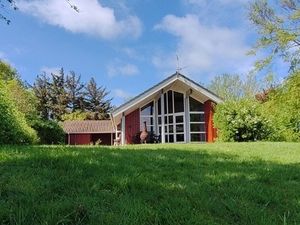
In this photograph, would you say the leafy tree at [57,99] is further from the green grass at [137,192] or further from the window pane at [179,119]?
the green grass at [137,192]

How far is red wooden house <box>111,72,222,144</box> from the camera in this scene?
28016mm

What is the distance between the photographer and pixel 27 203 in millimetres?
4035

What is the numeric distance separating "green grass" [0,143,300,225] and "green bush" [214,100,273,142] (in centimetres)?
1572

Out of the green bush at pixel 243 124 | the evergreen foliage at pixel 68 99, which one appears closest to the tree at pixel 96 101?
the evergreen foliage at pixel 68 99

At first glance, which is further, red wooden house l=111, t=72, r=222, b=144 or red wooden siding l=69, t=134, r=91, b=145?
red wooden siding l=69, t=134, r=91, b=145

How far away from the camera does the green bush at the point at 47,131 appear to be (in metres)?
23.2

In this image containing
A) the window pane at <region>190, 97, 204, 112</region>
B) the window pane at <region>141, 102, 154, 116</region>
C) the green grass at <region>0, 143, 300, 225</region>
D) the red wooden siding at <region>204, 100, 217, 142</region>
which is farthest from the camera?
the window pane at <region>141, 102, 154, 116</region>

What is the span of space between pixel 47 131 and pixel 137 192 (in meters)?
20.3

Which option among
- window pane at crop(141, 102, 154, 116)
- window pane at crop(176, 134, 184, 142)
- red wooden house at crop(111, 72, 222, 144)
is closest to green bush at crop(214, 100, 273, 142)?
red wooden house at crop(111, 72, 222, 144)

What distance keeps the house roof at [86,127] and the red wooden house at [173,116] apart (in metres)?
14.2

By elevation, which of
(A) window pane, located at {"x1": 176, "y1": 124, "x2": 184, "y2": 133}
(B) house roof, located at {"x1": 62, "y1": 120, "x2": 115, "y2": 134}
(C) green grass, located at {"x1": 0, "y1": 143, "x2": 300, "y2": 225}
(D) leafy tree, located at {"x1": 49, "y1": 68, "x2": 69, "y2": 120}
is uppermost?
(D) leafy tree, located at {"x1": 49, "y1": 68, "x2": 69, "y2": 120}

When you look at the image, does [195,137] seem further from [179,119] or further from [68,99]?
[68,99]

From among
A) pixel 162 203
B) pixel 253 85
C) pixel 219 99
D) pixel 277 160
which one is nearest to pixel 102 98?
pixel 253 85

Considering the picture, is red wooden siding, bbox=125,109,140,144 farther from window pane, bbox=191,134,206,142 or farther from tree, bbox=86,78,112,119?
tree, bbox=86,78,112,119
